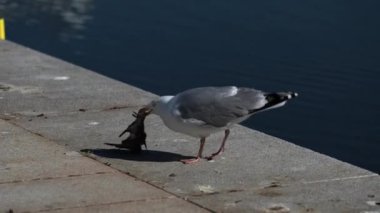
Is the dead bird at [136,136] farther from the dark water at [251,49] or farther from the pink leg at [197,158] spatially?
the dark water at [251,49]

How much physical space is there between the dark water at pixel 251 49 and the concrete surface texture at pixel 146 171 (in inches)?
124

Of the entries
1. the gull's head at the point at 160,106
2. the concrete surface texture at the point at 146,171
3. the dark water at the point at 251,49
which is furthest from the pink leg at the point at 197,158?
the dark water at the point at 251,49

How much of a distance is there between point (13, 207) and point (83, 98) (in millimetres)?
3507

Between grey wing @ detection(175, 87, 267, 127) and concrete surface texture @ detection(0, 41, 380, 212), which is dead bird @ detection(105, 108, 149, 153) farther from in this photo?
grey wing @ detection(175, 87, 267, 127)

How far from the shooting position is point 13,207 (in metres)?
6.51

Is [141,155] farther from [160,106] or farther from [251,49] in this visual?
[251,49]

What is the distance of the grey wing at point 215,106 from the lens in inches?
295

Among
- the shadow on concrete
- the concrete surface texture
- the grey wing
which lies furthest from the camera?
the shadow on concrete

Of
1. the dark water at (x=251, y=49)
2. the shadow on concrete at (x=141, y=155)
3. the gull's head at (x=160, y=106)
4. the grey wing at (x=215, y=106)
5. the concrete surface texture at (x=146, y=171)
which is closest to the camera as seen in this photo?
the concrete surface texture at (x=146, y=171)

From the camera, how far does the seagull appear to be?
7.50 m

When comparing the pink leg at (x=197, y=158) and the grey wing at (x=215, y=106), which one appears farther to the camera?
the pink leg at (x=197, y=158)

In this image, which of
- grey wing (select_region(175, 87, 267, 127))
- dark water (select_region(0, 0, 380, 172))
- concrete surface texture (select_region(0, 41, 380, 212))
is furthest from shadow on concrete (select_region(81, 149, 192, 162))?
dark water (select_region(0, 0, 380, 172))

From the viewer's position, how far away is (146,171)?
745 cm

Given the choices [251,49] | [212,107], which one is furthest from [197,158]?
[251,49]
